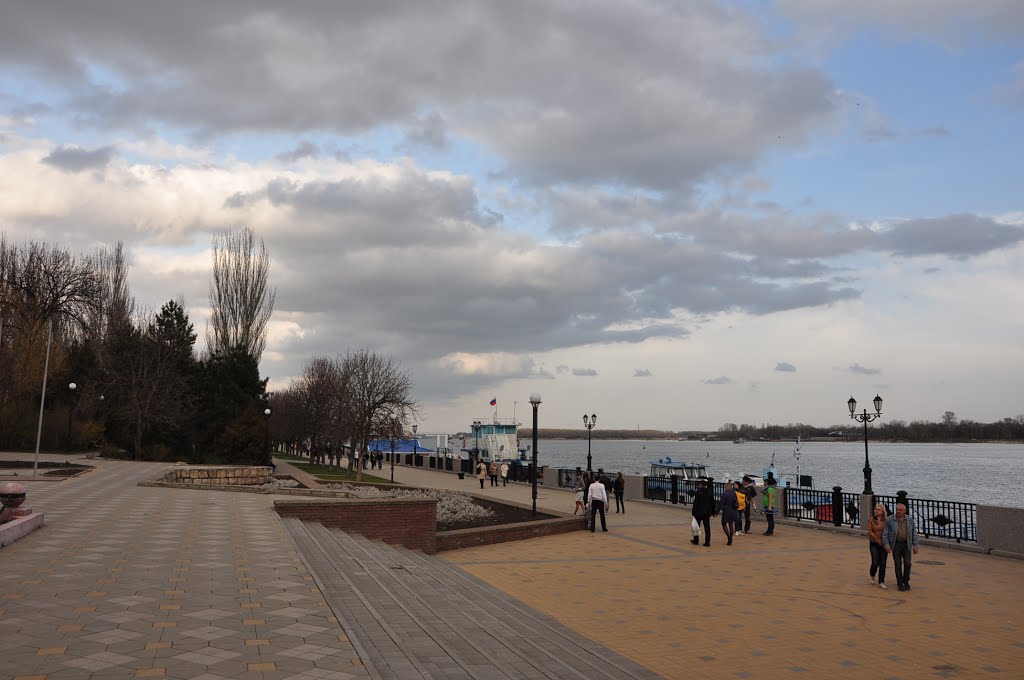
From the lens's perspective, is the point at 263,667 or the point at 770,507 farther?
the point at 770,507

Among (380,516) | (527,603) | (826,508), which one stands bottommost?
(527,603)

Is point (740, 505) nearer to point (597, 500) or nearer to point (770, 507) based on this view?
point (770, 507)

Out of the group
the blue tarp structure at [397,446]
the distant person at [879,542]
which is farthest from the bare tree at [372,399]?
the distant person at [879,542]

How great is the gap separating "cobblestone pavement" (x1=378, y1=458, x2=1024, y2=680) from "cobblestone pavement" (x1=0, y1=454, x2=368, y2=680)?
3940 mm

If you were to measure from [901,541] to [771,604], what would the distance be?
2.91 m

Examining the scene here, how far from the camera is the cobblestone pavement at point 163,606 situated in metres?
6.24

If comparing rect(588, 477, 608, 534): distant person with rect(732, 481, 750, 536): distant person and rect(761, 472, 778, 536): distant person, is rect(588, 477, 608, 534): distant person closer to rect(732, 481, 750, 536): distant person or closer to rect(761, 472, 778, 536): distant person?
rect(732, 481, 750, 536): distant person

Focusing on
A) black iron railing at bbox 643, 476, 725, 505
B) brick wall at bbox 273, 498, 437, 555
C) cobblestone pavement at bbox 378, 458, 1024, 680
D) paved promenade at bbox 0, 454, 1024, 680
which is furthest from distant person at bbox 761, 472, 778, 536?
brick wall at bbox 273, 498, 437, 555

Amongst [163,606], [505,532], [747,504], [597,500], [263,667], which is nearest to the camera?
[263,667]

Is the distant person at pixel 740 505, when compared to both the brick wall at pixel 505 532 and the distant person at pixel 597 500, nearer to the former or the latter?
the distant person at pixel 597 500

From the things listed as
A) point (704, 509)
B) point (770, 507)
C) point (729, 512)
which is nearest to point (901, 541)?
point (704, 509)

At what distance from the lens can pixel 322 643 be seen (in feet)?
A: 23.0

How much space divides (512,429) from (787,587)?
2582 inches

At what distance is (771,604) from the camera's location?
1184cm
